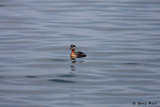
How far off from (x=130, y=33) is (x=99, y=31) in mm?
1490

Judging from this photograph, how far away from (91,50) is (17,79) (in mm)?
4642

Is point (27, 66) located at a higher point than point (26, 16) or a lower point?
lower

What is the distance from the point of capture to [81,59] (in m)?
18.1

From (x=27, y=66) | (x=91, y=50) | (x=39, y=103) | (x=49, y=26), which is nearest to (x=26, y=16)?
(x=49, y=26)

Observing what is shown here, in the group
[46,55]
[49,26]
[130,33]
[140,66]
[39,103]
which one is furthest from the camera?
[49,26]

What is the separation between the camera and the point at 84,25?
81.5ft

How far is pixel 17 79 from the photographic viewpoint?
50.9ft

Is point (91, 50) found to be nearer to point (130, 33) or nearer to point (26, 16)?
point (130, 33)

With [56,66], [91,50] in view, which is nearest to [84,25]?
[91,50]

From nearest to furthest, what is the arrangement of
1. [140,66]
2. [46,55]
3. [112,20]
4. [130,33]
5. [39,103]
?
[39,103], [140,66], [46,55], [130,33], [112,20]

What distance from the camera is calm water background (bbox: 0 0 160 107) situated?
45.1 ft

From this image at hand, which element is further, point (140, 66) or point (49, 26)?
point (49, 26)

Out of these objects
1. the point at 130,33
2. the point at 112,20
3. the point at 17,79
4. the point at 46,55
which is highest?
Answer: the point at 112,20

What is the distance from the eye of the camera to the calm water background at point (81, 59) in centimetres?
1374
